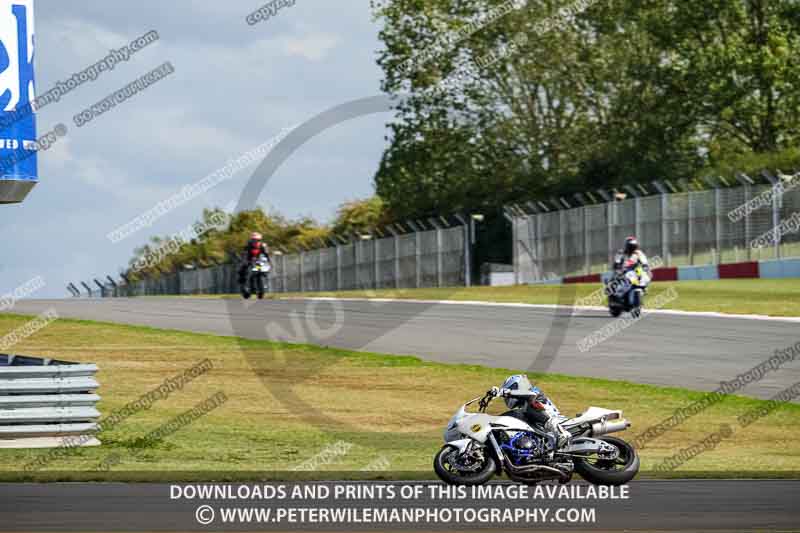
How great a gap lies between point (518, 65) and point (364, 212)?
61.4 feet

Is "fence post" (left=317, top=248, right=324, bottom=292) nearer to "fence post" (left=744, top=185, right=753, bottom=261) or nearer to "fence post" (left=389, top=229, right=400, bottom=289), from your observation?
"fence post" (left=389, top=229, right=400, bottom=289)

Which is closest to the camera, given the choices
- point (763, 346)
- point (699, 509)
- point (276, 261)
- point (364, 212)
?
point (699, 509)

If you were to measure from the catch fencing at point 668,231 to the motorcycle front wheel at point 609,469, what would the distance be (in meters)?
32.2

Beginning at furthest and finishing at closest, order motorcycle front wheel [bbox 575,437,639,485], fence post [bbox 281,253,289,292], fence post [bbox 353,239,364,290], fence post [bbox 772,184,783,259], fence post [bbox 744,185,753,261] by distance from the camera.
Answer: fence post [bbox 281,253,289,292] < fence post [bbox 353,239,364,290] < fence post [bbox 744,185,753,261] < fence post [bbox 772,184,783,259] < motorcycle front wheel [bbox 575,437,639,485]

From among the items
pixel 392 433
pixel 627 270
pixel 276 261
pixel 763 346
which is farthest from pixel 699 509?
pixel 276 261

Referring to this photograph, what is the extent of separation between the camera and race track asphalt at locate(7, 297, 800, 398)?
25.7m

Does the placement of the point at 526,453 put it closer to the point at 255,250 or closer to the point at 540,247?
the point at 255,250

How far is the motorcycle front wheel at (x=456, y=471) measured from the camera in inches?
527

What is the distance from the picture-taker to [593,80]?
70250mm

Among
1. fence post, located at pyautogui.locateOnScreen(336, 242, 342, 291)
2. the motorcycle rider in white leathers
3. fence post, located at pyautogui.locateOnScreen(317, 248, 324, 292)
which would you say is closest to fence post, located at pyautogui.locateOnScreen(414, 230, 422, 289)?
fence post, located at pyautogui.locateOnScreen(336, 242, 342, 291)

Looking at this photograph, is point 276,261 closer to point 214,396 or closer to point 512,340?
point 512,340

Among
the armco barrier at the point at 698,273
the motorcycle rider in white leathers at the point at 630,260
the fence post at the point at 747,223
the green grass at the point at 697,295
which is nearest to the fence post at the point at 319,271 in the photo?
the green grass at the point at 697,295

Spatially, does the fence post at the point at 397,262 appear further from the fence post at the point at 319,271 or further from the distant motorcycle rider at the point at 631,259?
the distant motorcycle rider at the point at 631,259

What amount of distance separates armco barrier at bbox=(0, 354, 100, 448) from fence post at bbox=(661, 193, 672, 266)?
110 ft
